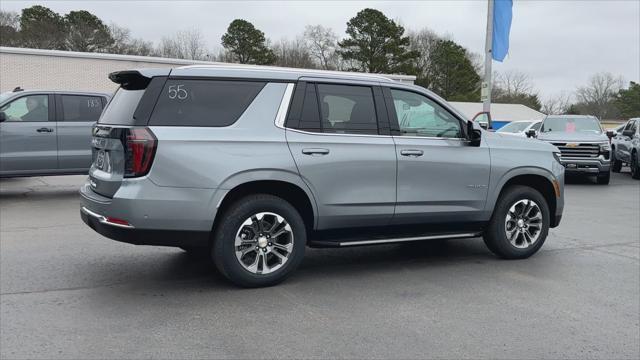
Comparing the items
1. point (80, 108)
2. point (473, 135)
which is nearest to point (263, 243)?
point (473, 135)

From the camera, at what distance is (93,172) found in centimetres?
516

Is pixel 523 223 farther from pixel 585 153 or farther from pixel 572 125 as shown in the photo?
pixel 572 125

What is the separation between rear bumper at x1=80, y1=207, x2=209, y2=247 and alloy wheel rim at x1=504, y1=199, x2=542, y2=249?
3387 mm

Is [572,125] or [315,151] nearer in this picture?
[315,151]

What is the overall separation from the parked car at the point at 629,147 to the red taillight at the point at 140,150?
15.9 meters

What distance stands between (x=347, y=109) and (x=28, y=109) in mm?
7219

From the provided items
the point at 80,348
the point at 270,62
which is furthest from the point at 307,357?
the point at 270,62

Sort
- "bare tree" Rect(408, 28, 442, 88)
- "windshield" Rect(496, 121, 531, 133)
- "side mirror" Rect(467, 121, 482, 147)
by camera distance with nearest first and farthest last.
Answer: "side mirror" Rect(467, 121, 482, 147)
"windshield" Rect(496, 121, 531, 133)
"bare tree" Rect(408, 28, 442, 88)

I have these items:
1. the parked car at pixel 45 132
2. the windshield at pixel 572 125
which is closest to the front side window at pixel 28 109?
the parked car at pixel 45 132

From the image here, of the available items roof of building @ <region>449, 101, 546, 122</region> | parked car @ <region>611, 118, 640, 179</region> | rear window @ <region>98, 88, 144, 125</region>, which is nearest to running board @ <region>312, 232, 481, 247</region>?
rear window @ <region>98, 88, 144, 125</region>

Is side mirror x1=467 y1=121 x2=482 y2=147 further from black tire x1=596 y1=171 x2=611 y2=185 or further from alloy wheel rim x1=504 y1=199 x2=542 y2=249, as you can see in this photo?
black tire x1=596 y1=171 x2=611 y2=185

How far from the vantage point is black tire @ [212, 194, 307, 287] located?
15.9 feet

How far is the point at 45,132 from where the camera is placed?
1009 centimetres

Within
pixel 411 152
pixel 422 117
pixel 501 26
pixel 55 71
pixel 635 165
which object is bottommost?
pixel 635 165
